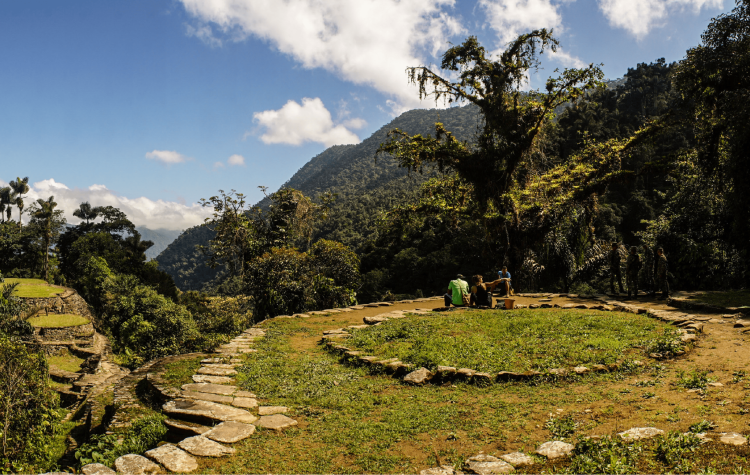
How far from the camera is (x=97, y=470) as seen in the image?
140 inches

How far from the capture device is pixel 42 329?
2452cm

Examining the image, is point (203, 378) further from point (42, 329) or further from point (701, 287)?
point (42, 329)

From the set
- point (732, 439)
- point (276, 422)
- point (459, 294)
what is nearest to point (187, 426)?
point (276, 422)

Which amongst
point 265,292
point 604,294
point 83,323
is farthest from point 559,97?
point 83,323

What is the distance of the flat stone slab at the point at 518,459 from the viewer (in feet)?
11.3

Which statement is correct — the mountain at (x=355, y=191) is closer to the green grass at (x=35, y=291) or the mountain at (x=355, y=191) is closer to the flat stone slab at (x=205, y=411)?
the green grass at (x=35, y=291)

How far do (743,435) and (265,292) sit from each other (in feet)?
41.8

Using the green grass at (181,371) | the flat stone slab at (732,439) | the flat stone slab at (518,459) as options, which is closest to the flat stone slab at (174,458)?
the green grass at (181,371)

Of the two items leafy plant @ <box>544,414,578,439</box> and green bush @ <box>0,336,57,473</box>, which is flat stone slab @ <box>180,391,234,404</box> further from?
green bush @ <box>0,336,57,473</box>

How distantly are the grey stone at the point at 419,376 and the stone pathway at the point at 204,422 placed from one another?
1.88 metres

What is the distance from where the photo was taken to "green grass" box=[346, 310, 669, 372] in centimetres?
626

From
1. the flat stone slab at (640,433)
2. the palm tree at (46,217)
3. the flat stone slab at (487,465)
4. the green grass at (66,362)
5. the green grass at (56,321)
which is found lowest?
the green grass at (66,362)

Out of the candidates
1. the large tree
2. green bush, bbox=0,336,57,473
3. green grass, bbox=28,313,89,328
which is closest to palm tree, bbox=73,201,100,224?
the large tree

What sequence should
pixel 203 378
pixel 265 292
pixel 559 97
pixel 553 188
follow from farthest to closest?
1. pixel 553 188
2. pixel 559 97
3. pixel 265 292
4. pixel 203 378
